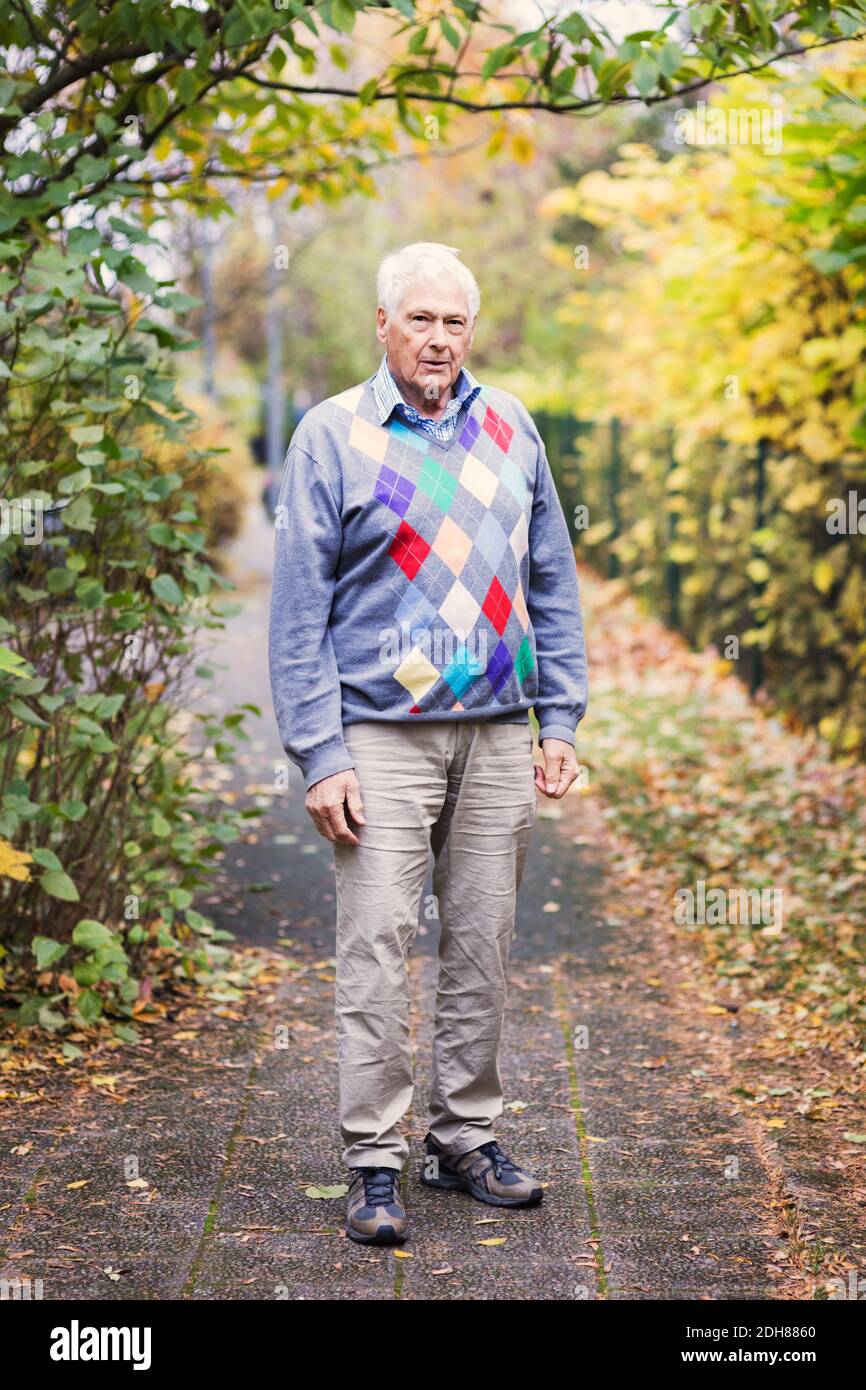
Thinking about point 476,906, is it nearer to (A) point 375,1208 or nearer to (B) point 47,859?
(A) point 375,1208

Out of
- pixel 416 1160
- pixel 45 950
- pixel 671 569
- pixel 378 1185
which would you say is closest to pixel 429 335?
pixel 378 1185

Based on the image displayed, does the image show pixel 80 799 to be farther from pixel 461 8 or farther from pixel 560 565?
pixel 461 8

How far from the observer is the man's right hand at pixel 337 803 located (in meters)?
3.41

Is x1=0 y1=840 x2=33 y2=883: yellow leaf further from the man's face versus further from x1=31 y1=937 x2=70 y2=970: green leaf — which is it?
the man's face

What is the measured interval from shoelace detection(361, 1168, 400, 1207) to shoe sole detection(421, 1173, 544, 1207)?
220 millimetres

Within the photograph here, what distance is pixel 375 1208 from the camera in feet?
11.5

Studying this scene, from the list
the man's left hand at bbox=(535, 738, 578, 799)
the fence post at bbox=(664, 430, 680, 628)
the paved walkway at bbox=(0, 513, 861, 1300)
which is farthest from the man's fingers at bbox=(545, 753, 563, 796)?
the fence post at bbox=(664, 430, 680, 628)

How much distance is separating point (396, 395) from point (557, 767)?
3.08ft

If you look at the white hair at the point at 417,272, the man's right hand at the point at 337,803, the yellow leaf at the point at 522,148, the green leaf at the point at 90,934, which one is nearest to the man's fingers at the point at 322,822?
the man's right hand at the point at 337,803

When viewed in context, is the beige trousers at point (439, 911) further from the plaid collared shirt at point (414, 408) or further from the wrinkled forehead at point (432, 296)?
the wrinkled forehead at point (432, 296)

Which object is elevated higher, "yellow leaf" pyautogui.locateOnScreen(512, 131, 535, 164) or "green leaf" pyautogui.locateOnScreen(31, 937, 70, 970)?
"yellow leaf" pyautogui.locateOnScreen(512, 131, 535, 164)

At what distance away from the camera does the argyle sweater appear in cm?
343

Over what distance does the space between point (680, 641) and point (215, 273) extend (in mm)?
11289
